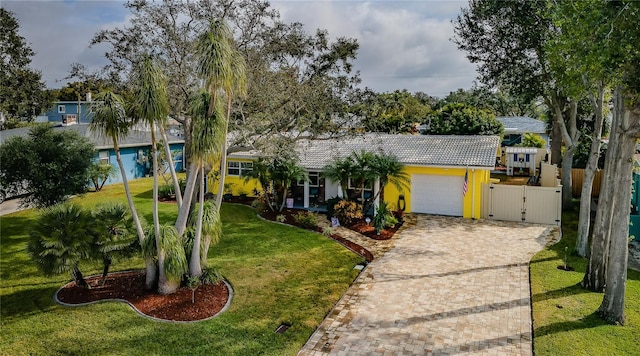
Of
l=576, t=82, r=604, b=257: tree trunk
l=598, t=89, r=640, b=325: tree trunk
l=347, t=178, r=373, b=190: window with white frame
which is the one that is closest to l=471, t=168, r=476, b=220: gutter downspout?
l=347, t=178, r=373, b=190: window with white frame

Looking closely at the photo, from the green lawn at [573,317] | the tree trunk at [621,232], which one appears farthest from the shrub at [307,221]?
the tree trunk at [621,232]

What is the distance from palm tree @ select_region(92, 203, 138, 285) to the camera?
1138 cm

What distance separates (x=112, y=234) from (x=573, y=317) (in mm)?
12050

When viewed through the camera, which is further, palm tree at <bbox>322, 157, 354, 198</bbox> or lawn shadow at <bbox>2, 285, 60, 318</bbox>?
palm tree at <bbox>322, 157, 354, 198</bbox>

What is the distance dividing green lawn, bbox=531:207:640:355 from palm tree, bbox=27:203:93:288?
11063 mm

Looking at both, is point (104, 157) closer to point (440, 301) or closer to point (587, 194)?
point (440, 301)

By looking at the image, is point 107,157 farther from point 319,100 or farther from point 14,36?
point 319,100

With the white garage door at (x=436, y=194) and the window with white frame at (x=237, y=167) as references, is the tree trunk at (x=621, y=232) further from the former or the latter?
the window with white frame at (x=237, y=167)

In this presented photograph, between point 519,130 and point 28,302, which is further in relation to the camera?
point 519,130

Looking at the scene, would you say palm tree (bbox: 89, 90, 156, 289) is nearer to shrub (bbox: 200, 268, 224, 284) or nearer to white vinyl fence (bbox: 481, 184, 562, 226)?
shrub (bbox: 200, 268, 224, 284)

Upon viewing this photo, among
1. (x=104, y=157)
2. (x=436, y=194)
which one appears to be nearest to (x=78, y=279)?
(x=436, y=194)

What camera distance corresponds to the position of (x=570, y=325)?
9789 mm

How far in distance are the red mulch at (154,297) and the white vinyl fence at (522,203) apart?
1341 centimetres

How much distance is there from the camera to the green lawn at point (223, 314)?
908 centimetres
